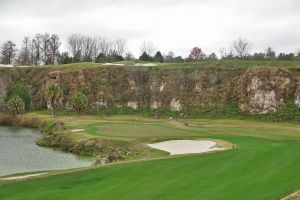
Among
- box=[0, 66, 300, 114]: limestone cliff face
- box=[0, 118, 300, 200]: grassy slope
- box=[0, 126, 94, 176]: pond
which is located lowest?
box=[0, 126, 94, 176]: pond

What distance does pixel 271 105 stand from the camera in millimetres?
87625

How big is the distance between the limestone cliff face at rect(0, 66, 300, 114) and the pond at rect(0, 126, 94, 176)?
41807 millimetres

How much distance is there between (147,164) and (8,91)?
90220 millimetres

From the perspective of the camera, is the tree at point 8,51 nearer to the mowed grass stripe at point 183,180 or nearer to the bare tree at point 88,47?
the bare tree at point 88,47

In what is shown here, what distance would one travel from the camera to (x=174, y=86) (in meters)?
104

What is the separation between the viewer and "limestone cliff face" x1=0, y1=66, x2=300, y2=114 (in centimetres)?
9000

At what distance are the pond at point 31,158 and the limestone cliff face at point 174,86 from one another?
41807 mm

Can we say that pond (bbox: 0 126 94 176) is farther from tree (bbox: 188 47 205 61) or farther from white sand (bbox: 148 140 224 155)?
tree (bbox: 188 47 205 61)

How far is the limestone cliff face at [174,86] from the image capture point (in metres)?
90.0

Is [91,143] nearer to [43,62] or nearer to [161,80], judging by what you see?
[161,80]

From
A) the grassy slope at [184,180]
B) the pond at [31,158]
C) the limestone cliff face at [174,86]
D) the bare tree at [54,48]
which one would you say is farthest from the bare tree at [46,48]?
the grassy slope at [184,180]

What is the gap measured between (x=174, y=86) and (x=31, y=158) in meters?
59.0

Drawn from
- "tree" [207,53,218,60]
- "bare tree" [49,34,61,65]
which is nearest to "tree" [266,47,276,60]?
"tree" [207,53,218,60]

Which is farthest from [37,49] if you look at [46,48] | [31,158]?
[31,158]
